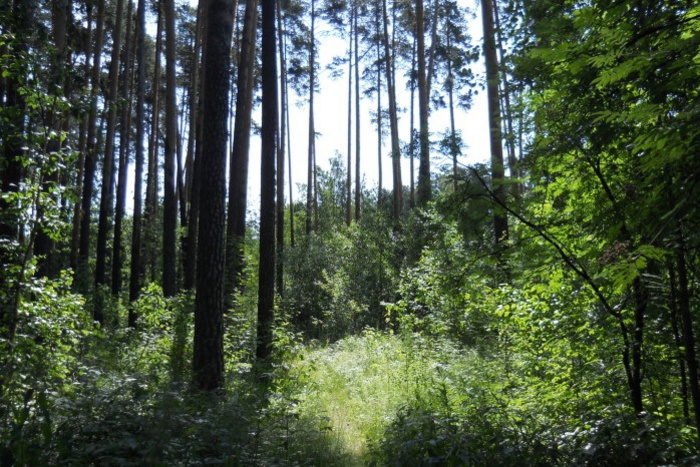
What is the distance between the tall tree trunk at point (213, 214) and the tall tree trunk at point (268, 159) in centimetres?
286

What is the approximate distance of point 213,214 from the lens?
749cm

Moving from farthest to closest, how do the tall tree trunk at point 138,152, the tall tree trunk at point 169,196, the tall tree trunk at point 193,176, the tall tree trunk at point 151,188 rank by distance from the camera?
the tall tree trunk at point 151,188, the tall tree trunk at point 138,152, the tall tree trunk at point 193,176, the tall tree trunk at point 169,196

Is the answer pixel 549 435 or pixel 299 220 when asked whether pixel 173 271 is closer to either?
pixel 549 435

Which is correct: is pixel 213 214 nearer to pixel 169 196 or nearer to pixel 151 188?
pixel 169 196

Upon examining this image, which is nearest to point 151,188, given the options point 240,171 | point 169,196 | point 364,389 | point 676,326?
point 169,196

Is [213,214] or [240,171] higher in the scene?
[240,171]

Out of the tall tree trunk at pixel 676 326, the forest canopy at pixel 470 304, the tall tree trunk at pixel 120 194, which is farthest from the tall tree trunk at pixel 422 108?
the tall tree trunk at pixel 676 326

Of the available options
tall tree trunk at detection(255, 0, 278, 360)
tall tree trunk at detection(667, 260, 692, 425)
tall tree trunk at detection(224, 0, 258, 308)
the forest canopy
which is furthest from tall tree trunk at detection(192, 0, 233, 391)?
tall tree trunk at detection(224, 0, 258, 308)

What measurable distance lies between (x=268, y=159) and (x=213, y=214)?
3.58 metres

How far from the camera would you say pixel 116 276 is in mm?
21312

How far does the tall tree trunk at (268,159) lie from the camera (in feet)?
34.6

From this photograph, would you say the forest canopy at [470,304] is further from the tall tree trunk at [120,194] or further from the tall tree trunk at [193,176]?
the tall tree trunk at [120,194]

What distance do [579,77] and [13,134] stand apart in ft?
20.7

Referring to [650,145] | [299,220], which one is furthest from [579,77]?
[299,220]
